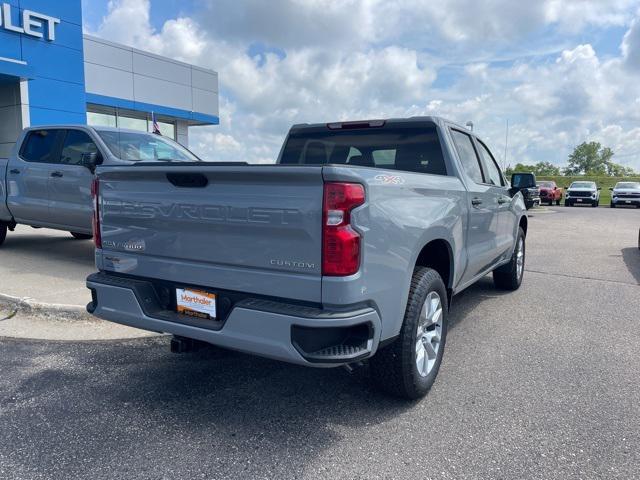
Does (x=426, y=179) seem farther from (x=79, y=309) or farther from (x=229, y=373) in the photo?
(x=79, y=309)

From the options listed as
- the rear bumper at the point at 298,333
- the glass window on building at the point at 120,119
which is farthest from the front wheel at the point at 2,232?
the glass window on building at the point at 120,119

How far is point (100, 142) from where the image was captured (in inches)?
269

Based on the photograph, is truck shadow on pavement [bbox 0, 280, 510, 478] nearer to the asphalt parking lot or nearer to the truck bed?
the asphalt parking lot

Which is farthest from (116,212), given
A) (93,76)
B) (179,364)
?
(93,76)

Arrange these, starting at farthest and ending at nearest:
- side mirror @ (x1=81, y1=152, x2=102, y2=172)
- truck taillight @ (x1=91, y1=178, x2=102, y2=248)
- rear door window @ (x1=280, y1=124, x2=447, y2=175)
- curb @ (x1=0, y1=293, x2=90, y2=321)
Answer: side mirror @ (x1=81, y1=152, x2=102, y2=172)
curb @ (x1=0, y1=293, x2=90, y2=321)
rear door window @ (x1=280, y1=124, x2=447, y2=175)
truck taillight @ (x1=91, y1=178, x2=102, y2=248)

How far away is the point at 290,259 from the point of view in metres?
2.67

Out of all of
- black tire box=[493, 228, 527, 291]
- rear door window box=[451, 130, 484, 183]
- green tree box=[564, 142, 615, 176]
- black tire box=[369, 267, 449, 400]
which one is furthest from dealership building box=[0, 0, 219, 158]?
green tree box=[564, 142, 615, 176]

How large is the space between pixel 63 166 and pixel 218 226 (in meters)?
5.40

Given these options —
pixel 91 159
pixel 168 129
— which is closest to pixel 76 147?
pixel 91 159

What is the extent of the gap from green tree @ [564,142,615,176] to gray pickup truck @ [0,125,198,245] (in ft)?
440

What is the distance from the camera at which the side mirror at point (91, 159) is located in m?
6.55

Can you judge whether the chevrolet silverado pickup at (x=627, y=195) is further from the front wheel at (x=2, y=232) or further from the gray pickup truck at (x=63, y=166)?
the front wheel at (x=2, y=232)

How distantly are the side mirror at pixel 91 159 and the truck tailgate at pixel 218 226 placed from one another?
3482 millimetres

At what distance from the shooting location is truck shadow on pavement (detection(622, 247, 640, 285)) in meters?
8.16
